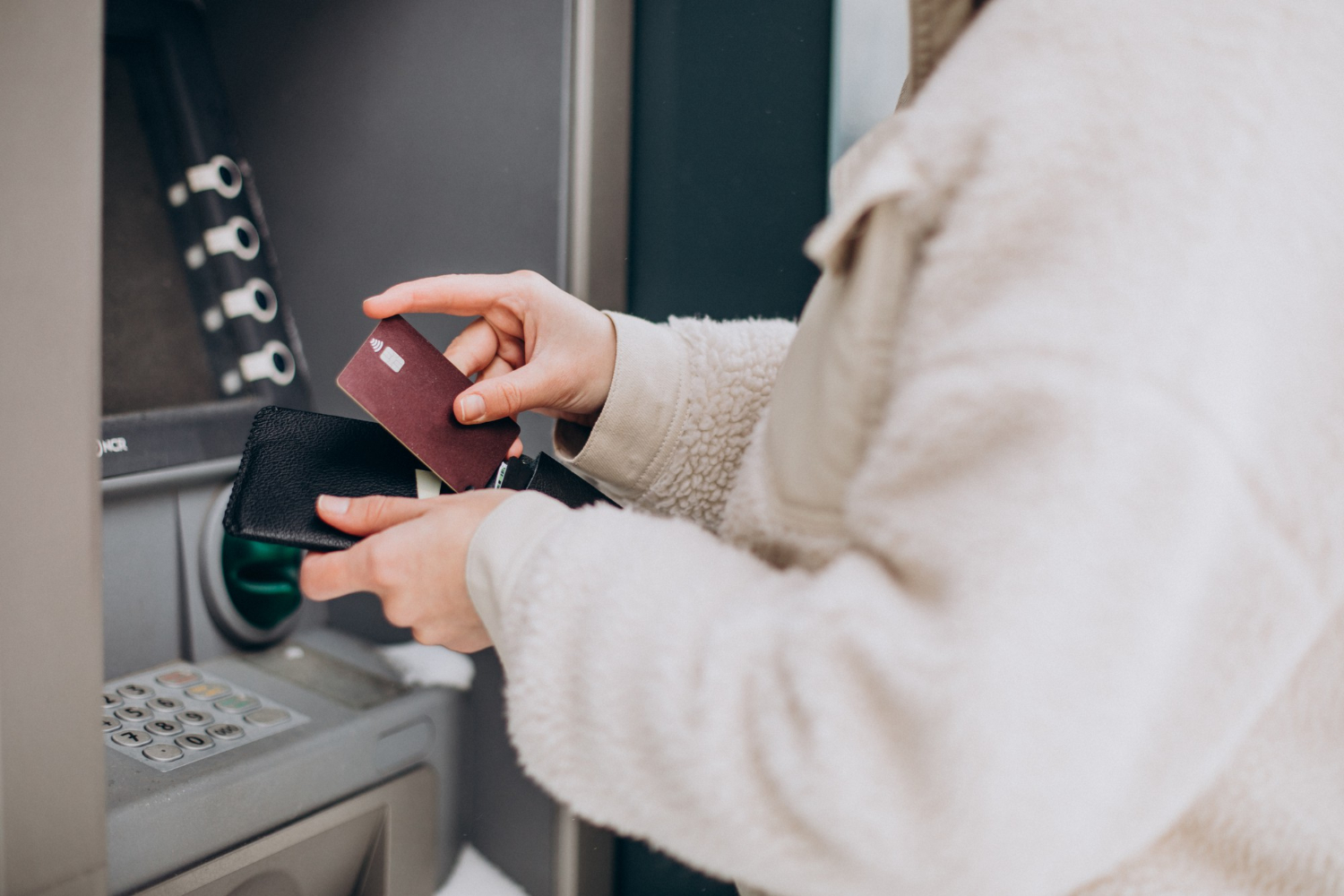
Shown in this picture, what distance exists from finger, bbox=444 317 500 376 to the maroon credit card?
11 centimetres

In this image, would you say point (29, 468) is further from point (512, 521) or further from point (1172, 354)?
point (1172, 354)

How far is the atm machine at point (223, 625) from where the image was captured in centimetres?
83

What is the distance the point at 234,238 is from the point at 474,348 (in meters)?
0.45

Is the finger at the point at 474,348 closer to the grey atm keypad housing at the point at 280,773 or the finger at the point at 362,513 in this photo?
the finger at the point at 362,513

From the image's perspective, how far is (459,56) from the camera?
1023 mm

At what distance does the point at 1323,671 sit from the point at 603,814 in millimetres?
409

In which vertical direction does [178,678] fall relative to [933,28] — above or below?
below

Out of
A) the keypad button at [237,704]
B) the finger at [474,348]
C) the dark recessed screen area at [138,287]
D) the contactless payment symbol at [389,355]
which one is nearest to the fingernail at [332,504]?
the contactless payment symbol at [389,355]

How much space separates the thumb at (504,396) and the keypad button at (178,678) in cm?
48

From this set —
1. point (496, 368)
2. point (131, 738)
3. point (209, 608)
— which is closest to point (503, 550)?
point (496, 368)

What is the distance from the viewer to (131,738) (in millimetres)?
813

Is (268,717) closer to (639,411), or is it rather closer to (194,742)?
(194,742)

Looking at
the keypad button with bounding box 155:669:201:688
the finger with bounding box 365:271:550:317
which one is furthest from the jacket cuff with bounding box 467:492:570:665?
the keypad button with bounding box 155:669:201:688

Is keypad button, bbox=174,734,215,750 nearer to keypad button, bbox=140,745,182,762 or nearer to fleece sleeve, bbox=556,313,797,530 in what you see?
keypad button, bbox=140,745,182,762
